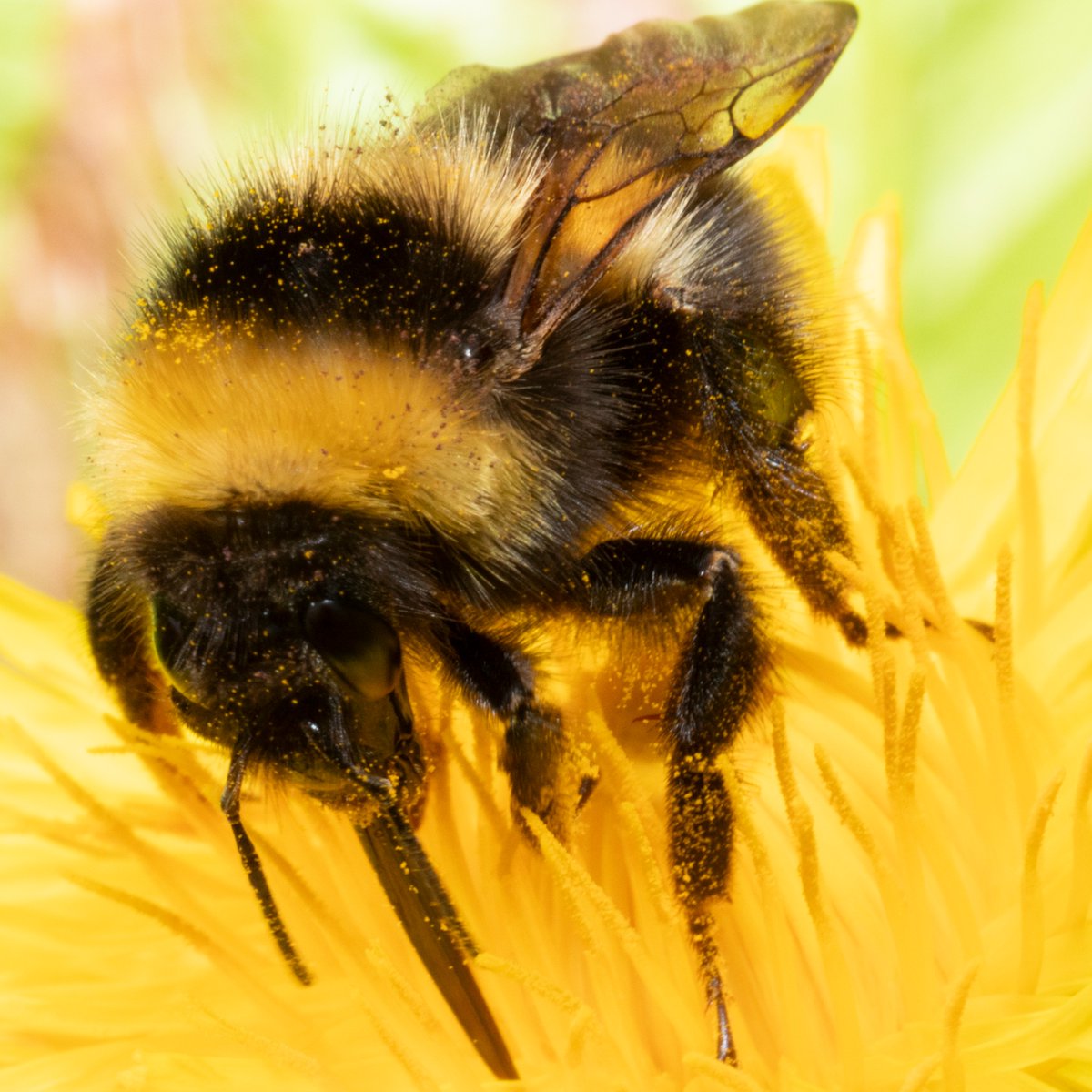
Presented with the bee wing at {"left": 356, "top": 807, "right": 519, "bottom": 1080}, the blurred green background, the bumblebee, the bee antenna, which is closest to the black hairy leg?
the bumblebee

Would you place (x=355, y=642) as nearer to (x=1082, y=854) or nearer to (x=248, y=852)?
(x=248, y=852)

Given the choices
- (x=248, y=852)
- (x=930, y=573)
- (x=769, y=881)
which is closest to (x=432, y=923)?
(x=248, y=852)

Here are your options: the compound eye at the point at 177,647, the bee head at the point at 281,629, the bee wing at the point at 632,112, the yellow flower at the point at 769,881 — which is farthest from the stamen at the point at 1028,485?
the compound eye at the point at 177,647

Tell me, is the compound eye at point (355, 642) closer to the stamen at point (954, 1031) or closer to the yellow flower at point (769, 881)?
the yellow flower at point (769, 881)

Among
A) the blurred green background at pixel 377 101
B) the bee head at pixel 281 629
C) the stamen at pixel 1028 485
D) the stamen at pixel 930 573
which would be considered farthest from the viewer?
the blurred green background at pixel 377 101

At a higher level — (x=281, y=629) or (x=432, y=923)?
(x=281, y=629)
